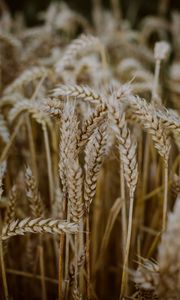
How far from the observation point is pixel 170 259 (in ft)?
2.16

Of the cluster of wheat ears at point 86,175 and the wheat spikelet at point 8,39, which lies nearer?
the cluster of wheat ears at point 86,175

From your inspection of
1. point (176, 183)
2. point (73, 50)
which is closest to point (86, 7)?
point (73, 50)

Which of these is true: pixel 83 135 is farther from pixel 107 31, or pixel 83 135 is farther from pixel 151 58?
pixel 107 31

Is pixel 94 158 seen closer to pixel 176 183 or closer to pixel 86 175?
pixel 86 175

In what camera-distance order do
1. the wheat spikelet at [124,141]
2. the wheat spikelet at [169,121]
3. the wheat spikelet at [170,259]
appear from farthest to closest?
the wheat spikelet at [169,121] → the wheat spikelet at [124,141] → the wheat spikelet at [170,259]

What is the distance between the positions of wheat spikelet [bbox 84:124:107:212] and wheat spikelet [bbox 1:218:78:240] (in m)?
0.08

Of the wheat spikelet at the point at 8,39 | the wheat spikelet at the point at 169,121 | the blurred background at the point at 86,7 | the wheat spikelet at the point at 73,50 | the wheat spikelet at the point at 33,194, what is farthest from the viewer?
the blurred background at the point at 86,7

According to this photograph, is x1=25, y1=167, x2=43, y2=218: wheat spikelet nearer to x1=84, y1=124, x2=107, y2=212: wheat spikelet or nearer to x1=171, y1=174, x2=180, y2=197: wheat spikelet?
x1=84, y1=124, x2=107, y2=212: wheat spikelet

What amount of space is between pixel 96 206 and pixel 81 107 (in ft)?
1.11

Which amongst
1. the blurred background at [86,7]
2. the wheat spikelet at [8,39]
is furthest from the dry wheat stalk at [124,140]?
the blurred background at [86,7]

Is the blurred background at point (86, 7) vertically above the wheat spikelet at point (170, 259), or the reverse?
the blurred background at point (86, 7)

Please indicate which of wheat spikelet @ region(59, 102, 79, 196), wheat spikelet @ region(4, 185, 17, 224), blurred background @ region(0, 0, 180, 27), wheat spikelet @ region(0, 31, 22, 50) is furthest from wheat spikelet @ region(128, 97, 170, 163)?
blurred background @ region(0, 0, 180, 27)

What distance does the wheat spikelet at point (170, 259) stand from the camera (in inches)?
25.6

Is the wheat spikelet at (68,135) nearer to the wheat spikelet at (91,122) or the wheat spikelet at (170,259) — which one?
the wheat spikelet at (91,122)
